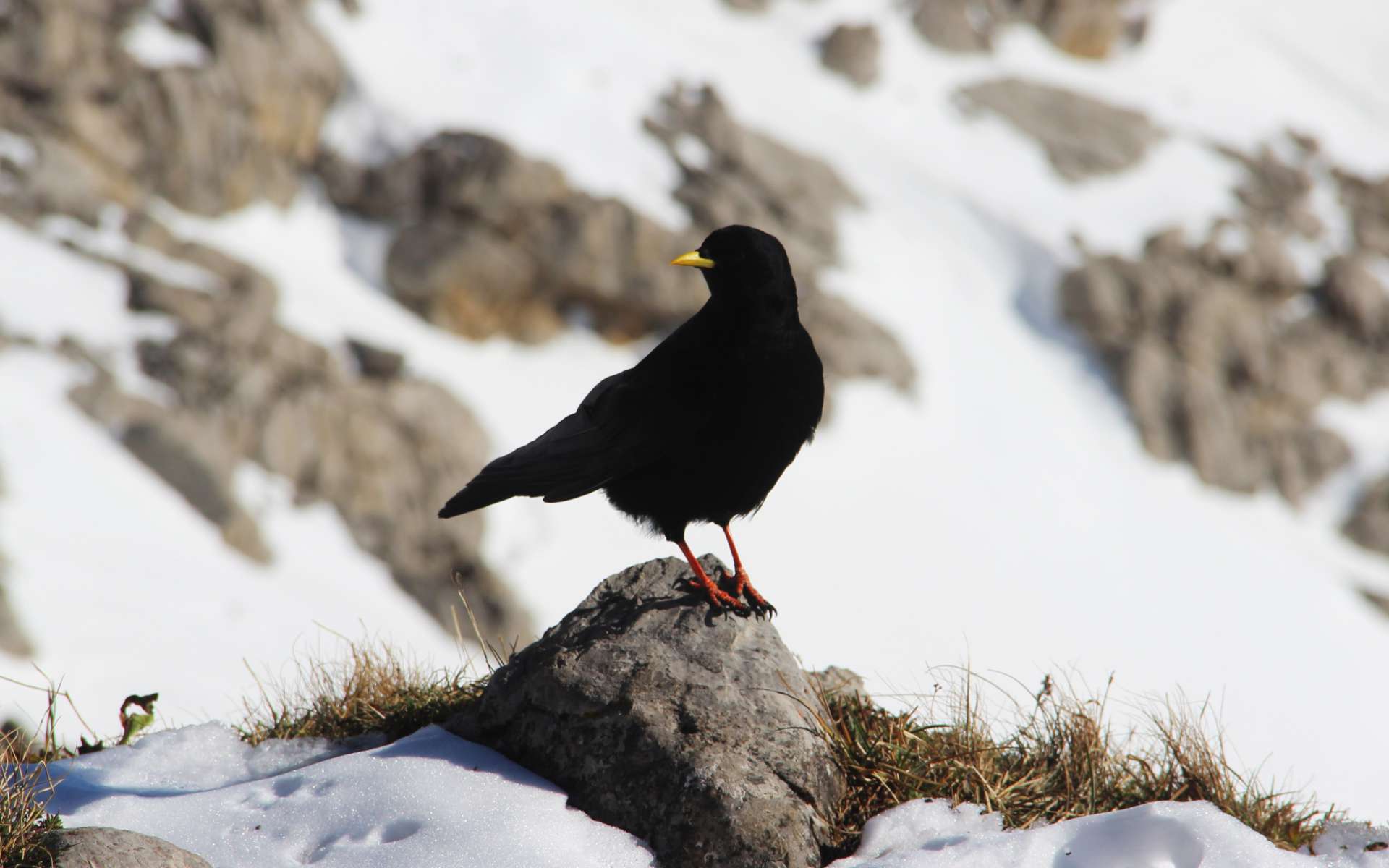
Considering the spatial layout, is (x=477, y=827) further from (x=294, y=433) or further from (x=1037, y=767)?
(x=294, y=433)

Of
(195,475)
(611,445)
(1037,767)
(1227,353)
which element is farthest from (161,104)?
(1227,353)

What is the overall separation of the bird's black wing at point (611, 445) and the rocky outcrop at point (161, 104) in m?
21.7

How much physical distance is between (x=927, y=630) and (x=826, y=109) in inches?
814

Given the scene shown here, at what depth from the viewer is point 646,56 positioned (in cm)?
3397

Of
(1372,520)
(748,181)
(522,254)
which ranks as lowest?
(1372,520)

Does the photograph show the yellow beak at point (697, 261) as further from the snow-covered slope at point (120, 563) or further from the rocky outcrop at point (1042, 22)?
the rocky outcrop at point (1042, 22)

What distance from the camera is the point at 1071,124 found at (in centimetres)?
4059

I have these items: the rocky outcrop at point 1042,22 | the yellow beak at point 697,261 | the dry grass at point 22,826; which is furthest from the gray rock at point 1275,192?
the dry grass at point 22,826

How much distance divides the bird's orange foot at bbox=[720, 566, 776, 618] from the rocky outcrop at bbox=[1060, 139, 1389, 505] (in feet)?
95.3

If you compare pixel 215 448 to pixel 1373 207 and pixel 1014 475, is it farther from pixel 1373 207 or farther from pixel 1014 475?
pixel 1373 207

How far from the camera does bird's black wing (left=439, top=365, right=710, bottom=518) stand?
505cm

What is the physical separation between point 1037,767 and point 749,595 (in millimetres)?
1489

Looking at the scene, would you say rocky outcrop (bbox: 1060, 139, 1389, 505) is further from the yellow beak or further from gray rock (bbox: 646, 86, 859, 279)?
the yellow beak

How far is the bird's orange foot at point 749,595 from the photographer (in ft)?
17.6
